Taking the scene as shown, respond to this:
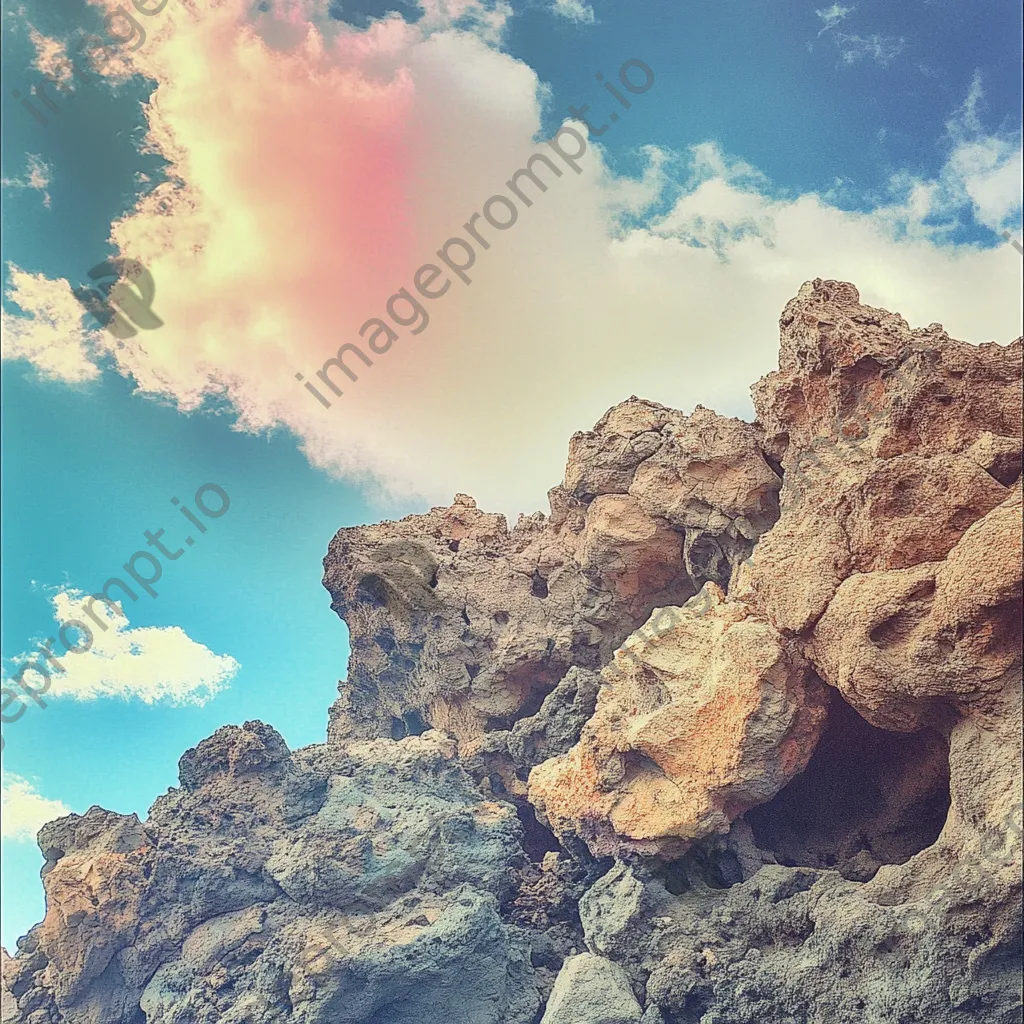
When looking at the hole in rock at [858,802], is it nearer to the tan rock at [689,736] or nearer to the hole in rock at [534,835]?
the tan rock at [689,736]

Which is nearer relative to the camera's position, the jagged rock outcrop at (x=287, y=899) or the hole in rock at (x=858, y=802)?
the hole in rock at (x=858, y=802)

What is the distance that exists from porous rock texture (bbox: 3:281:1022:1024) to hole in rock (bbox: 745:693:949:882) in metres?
0.04

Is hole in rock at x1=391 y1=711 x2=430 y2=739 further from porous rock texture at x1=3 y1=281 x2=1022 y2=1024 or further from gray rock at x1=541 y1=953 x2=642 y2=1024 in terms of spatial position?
gray rock at x1=541 y1=953 x2=642 y2=1024

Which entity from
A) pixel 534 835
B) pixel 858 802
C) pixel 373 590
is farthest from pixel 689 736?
pixel 373 590

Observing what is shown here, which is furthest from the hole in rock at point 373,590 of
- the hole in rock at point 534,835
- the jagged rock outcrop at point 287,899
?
the hole in rock at point 534,835

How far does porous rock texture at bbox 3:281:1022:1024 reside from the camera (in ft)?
23.9

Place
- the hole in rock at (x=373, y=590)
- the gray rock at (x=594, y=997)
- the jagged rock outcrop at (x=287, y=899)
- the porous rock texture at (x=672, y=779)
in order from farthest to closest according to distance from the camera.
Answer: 1. the hole in rock at (x=373, y=590)
2. the jagged rock outcrop at (x=287, y=899)
3. the gray rock at (x=594, y=997)
4. the porous rock texture at (x=672, y=779)

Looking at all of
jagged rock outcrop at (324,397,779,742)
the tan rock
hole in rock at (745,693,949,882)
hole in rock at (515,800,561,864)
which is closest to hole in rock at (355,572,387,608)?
jagged rock outcrop at (324,397,779,742)

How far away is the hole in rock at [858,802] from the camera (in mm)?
8922

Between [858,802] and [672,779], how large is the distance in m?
2.27

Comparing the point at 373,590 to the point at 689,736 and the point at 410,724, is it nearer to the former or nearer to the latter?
the point at 410,724

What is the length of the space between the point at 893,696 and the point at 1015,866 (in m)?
1.59

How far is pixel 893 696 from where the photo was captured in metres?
7.57

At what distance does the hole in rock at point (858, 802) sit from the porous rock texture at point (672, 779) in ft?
0.12
